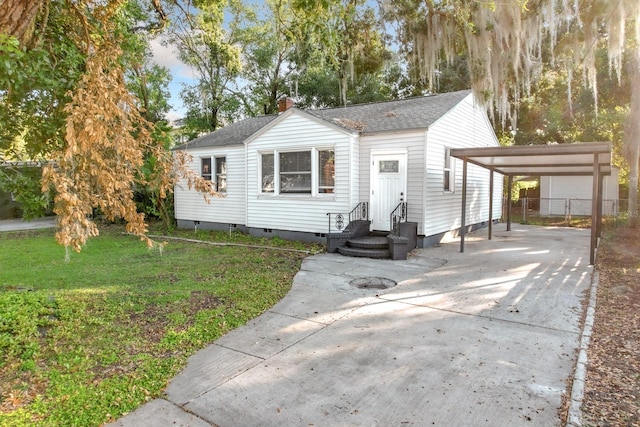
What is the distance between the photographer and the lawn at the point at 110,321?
3.16 meters

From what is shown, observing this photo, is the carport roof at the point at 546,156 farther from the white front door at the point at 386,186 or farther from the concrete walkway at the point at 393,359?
the concrete walkway at the point at 393,359

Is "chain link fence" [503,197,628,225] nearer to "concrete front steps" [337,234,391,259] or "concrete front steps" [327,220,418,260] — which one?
"concrete front steps" [327,220,418,260]

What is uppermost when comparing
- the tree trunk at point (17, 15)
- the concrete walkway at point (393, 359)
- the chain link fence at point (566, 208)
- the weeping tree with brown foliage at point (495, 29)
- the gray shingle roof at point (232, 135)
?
the weeping tree with brown foliage at point (495, 29)

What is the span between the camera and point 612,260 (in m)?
8.91

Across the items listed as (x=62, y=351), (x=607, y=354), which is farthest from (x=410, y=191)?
(x=62, y=351)

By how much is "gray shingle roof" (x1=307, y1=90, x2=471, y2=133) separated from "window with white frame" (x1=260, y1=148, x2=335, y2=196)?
1106mm

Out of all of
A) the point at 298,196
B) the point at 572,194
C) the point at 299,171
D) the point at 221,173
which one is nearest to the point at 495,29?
the point at 299,171

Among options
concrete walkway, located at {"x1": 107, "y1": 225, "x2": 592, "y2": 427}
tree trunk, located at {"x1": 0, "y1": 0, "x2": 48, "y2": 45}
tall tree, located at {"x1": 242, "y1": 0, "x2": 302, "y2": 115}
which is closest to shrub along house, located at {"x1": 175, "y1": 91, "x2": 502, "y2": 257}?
concrete walkway, located at {"x1": 107, "y1": 225, "x2": 592, "y2": 427}

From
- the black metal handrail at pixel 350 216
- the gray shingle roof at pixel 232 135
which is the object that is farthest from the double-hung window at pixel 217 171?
the black metal handrail at pixel 350 216

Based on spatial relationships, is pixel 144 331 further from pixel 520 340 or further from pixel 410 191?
pixel 410 191

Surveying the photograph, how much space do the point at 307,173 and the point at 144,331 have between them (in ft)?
24.2

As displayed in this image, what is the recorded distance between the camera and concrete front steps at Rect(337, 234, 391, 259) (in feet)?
30.0

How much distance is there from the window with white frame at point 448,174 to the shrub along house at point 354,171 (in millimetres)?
29

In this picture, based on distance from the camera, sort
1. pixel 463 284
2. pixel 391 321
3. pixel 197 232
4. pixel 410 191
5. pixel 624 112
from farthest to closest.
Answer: pixel 624 112, pixel 197 232, pixel 410 191, pixel 463 284, pixel 391 321
